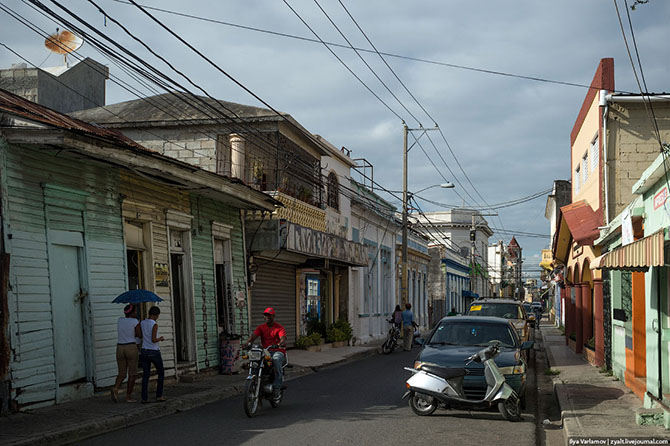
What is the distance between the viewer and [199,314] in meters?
17.8

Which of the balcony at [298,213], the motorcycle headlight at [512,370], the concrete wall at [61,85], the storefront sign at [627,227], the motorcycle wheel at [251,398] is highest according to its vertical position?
the concrete wall at [61,85]

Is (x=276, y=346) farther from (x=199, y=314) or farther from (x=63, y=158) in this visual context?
(x=199, y=314)

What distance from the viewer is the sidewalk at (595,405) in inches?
374

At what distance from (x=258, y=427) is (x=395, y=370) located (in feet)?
33.2

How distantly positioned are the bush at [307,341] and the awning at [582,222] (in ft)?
30.5

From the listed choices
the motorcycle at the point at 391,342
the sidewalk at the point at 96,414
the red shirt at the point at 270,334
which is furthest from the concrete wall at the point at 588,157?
the red shirt at the point at 270,334

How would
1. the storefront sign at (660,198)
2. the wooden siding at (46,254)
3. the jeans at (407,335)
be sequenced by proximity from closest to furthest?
1. the storefront sign at (660,198)
2. the wooden siding at (46,254)
3. the jeans at (407,335)

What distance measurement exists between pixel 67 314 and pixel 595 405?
28.5ft

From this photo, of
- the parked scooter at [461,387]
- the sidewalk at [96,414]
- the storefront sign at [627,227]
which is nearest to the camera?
the sidewalk at [96,414]

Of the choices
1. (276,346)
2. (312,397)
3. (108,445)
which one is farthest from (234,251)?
(108,445)

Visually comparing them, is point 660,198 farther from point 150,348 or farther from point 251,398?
point 150,348

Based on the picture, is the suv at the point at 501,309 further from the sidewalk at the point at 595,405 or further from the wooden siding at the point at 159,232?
the wooden siding at the point at 159,232

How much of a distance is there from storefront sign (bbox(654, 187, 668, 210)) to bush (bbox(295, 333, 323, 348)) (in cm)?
1591

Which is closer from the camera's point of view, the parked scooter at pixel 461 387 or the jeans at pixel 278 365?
the parked scooter at pixel 461 387
